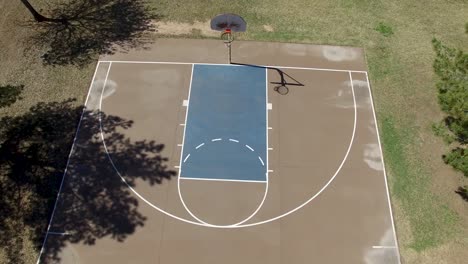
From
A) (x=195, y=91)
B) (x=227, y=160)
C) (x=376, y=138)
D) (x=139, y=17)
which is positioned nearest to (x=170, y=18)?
(x=139, y=17)

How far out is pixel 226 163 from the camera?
70.0ft

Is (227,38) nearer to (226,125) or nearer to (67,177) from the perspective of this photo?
(226,125)

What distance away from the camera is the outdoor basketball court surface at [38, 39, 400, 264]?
18.9 m

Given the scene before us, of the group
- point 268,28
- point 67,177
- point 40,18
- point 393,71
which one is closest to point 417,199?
point 393,71

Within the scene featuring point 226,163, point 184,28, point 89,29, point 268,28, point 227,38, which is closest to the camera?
point 226,163

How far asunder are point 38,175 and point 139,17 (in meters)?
12.7

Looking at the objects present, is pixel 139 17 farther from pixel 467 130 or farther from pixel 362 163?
pixel 467 130

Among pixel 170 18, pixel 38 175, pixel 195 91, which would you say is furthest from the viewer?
pixel 170 18

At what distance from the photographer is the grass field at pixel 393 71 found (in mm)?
19797

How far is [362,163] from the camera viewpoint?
2156 cm

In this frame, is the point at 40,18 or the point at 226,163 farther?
the point at 40,18

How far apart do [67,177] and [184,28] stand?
40.5 feet

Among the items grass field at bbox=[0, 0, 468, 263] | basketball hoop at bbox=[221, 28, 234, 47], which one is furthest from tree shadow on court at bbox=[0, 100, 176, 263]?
basketball hoop at bbox=[221, 28, 234, 47]

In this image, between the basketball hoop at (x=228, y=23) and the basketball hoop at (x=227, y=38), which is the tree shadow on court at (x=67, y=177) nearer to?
the basketball hoop at (x=228, y=23)
